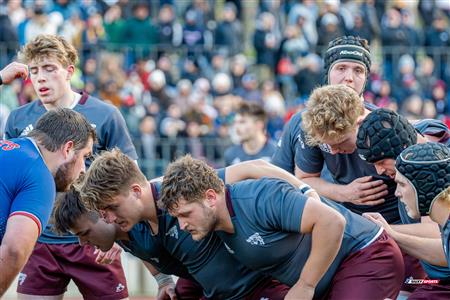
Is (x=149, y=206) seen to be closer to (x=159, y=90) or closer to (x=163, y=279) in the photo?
(x=163, y=279)

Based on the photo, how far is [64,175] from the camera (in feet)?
19.3

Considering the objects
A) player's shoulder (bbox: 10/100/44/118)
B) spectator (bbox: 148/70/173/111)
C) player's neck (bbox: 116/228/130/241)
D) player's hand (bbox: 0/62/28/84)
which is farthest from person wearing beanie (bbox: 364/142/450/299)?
spectator (bbox: 148/70/173/111)

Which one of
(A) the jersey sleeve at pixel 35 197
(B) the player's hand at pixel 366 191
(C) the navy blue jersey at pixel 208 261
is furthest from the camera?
(B) the player's hand at pixel 366 191

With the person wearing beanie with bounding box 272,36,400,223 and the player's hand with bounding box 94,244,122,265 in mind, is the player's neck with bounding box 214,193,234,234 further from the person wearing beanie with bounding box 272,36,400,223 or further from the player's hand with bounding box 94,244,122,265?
the player's hand with bounding box 94,244,122,265

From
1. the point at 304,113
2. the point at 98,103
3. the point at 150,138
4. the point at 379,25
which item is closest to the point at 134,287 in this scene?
the point at 150,138

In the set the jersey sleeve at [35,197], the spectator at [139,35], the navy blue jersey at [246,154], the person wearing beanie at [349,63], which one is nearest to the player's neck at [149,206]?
the jersey sleeve at [35,197]

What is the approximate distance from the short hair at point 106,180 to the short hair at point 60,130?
180mm

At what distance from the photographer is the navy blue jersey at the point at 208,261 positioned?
250 inches

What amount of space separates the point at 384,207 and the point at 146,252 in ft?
5.36

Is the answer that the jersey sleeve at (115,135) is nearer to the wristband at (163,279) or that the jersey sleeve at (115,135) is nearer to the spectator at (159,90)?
the wristband at (163,279)

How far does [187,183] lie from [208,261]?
75 centimetres

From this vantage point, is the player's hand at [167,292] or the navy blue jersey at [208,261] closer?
the navy blue jersey at [208,261]

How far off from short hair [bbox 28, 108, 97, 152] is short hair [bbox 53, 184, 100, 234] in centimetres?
47

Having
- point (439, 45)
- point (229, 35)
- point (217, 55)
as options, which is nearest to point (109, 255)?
point (217, 55)
